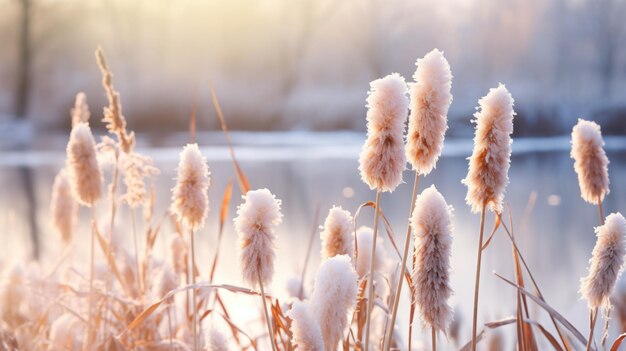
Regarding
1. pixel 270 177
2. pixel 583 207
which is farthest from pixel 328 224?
pixel 270 177

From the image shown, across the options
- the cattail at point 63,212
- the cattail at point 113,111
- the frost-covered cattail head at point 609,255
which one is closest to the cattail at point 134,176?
the cattail at point 113,111

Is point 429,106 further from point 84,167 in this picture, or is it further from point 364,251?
point 84,167

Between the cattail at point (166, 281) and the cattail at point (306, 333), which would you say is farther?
the cattail at point (166, 281)

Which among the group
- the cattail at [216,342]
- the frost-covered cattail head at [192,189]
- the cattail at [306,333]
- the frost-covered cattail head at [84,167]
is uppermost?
the frost-covered cattail head at [84,167]

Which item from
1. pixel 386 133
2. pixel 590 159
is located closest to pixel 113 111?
pixel 386 133

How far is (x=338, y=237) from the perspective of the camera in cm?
98

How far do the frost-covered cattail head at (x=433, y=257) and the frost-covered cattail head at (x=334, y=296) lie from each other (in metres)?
0.11

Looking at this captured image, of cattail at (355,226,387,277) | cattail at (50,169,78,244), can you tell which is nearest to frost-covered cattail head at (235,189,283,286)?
cattail at (355,226,387,277)

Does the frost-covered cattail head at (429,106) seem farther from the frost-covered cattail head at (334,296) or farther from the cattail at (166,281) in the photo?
the cattail at (166,281)

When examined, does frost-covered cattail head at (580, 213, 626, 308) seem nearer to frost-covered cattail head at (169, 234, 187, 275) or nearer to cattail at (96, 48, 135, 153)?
cattail at (96, 48, 135, 153)

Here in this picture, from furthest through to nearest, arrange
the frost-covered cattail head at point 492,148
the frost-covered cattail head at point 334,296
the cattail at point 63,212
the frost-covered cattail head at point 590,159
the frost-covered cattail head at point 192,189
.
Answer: the cattail at point 63,212, the frost-covered cattail head at point 590,159, the frost-covered cattail head at point 192,189, the frost-covered cattail head at point 492,148, the frost-covered cattail head at point 334,296

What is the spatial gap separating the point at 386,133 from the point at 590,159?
1.53 ft

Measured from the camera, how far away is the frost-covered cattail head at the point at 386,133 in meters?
0.78

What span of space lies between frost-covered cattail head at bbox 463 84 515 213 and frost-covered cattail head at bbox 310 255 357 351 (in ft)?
0.68
